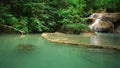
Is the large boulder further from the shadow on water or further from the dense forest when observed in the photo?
the shadow on water

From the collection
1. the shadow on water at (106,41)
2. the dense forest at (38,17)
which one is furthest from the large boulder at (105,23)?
the shadow on water at (106,41)

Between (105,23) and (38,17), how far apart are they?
319 inches

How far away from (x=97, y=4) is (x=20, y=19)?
1550cm

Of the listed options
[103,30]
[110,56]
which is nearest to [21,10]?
[103,30]

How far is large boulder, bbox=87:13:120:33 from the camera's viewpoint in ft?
75.6

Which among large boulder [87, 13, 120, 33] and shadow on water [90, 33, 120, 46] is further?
large boulder [87, 13, 120, 33]

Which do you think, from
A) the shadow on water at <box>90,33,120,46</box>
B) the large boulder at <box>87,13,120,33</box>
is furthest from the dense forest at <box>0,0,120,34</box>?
the shadow on water at <box>90,33,120,46</box>

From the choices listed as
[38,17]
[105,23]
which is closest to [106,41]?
[38,17]

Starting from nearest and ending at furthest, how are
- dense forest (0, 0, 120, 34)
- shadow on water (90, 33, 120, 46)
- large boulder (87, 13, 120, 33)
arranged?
shadow on water (90, 33, 120, 46) → dense forest (0, 0, 120, 34) → large boulder (87, 13, 120, 33)

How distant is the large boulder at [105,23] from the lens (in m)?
23.0

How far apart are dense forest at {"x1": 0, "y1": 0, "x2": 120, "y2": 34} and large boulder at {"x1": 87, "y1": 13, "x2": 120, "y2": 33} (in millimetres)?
3000

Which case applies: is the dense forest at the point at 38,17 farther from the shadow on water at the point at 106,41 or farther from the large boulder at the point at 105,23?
the shadow on water at the point at 106,41

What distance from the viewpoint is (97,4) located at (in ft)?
100

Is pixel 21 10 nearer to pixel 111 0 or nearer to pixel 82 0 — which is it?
pixel 82 0
